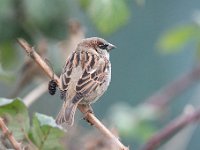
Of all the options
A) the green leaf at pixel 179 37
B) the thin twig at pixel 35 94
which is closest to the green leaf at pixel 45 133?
the thin twig at pixel 35 94

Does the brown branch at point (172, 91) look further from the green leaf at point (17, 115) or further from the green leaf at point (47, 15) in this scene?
the green leaf at point (17, 115)

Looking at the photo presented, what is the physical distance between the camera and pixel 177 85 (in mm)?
5168

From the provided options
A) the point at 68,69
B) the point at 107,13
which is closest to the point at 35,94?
the point at 68,69

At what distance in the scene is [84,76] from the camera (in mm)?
3668

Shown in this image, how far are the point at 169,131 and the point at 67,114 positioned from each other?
0.84m

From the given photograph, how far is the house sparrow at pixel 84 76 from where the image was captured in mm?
3449

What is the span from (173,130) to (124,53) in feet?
12.0

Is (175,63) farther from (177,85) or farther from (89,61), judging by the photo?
(89,61)

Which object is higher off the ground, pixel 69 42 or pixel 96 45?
pixel 69 42

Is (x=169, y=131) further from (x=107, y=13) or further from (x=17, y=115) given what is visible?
(x=17, y=115)

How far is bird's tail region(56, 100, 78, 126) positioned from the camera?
322 centimetres

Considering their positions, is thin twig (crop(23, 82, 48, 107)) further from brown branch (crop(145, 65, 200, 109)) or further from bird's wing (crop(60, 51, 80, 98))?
brown branch (crop(145, 65, 200, 109))

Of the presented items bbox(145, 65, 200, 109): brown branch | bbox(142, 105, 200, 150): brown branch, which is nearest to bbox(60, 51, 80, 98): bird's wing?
bbox(142, 105, 200, 150): brown branch

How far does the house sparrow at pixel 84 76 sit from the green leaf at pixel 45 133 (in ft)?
1.45
